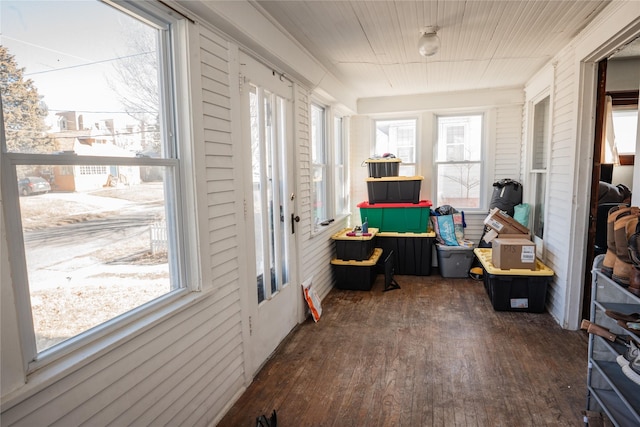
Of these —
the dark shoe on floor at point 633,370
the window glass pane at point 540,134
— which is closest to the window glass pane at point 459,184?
the window glass pane at point 540,134

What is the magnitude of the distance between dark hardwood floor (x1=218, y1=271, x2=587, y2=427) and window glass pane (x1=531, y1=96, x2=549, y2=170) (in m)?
1.81

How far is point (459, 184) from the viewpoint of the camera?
5.48 meters

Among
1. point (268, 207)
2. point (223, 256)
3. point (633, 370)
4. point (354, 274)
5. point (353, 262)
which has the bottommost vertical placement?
point (354, 274)

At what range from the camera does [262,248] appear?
2805 mm

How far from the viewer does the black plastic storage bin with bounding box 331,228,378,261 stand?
14.4ft

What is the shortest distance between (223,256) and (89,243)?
2.77 ft

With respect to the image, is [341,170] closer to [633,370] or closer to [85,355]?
[633,370]

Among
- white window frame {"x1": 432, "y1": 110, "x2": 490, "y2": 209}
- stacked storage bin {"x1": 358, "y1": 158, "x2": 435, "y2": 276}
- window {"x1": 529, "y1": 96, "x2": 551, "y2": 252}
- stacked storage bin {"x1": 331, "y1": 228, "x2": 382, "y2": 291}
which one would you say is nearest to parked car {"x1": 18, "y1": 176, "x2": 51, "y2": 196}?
stacked storage bin {"x1": 331, "y1": 228, "x2": 382, "y2": 291}

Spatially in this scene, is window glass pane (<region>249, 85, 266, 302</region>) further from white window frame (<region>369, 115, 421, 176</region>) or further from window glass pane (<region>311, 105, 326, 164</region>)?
white window frame (<region>369, 115, 421, 176</region>)

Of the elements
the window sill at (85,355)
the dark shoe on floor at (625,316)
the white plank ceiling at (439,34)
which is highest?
the white plank ceiling at (439,34)

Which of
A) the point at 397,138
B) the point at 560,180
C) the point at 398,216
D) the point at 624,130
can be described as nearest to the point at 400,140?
the point at 397,138

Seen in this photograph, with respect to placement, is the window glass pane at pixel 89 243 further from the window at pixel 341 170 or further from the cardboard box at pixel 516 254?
the window at pixel 341 170

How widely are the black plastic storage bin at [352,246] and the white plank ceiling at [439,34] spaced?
1.93 metres

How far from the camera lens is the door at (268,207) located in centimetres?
256
